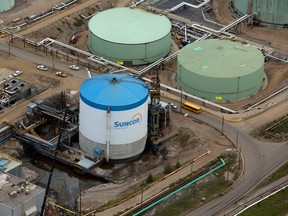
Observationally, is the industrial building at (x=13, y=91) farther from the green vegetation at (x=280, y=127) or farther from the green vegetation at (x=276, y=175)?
the green vegetation at (x=276, y=175)

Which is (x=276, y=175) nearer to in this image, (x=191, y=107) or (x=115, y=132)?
(x=191, y=107)

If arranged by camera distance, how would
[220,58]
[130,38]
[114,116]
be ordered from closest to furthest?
[114,116] → [220,58] → [130,38]

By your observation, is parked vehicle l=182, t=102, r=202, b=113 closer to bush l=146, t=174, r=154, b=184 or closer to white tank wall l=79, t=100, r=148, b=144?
white tank wall l=79, t=100, r=148, b=144

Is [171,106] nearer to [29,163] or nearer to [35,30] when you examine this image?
[29,163]

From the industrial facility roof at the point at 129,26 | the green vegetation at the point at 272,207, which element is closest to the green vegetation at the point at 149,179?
the green vegetation at the point at 272,207

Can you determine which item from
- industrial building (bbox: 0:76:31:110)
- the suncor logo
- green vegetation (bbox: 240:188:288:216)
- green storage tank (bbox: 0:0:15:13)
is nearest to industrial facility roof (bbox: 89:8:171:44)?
green storage tank (bbox: 0:0:15:13)

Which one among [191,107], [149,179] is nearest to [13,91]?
[191,107]
